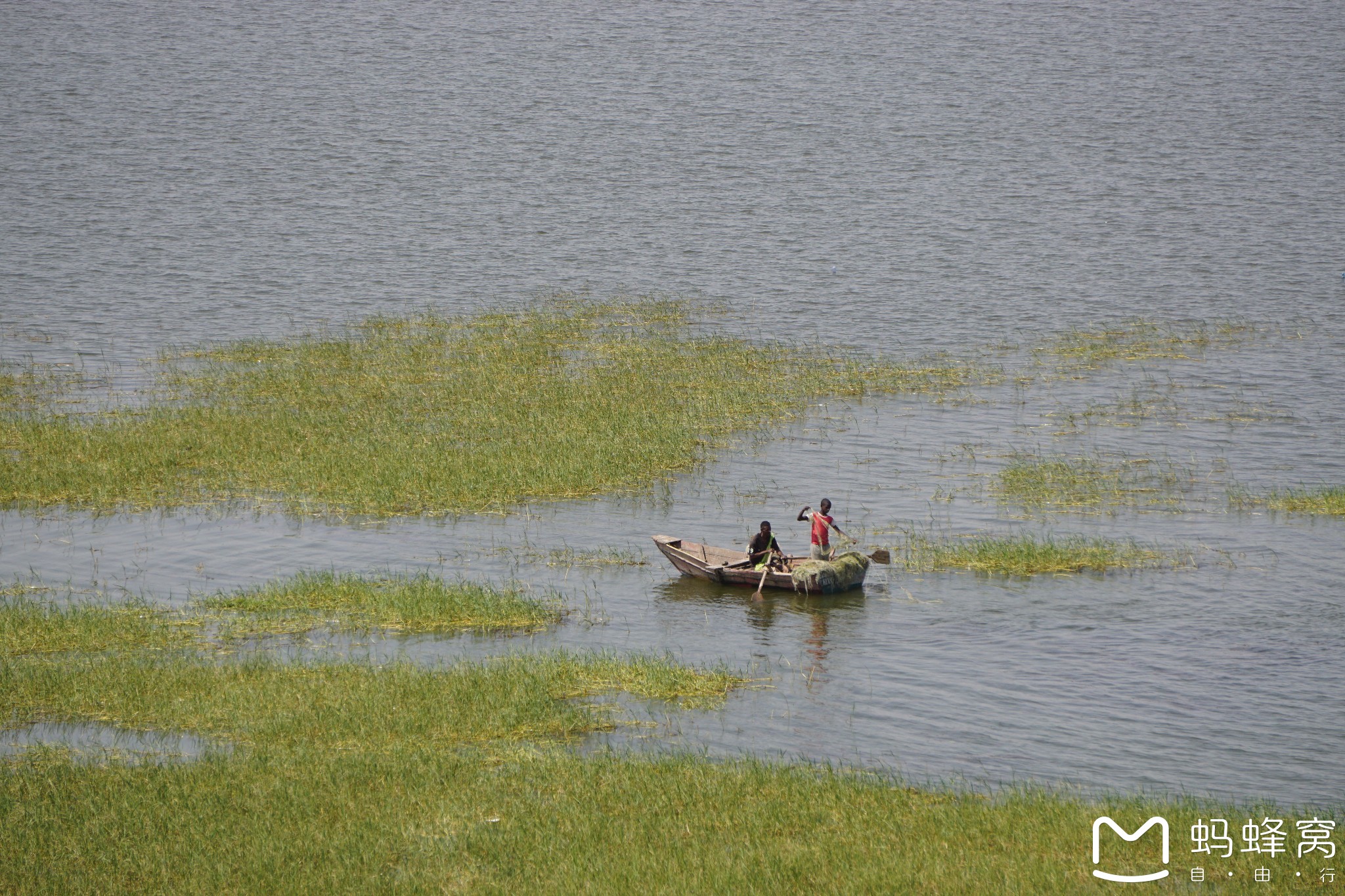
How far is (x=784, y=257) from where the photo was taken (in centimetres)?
6256

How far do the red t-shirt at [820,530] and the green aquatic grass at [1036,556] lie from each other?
6.24 feet

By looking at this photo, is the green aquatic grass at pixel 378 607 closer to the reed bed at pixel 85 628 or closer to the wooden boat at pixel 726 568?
the reed bed at pixel 85 628

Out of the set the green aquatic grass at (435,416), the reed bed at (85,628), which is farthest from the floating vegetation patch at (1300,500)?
the reed bed at (85,628)

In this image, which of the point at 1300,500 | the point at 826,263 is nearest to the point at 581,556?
the point at 1300,500

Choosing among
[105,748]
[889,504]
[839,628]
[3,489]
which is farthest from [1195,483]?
[3,489]

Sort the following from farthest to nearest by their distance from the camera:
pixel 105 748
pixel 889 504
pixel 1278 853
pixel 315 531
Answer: pixel 889 504
pixel 315 531
pixel 105 748
pixel 1278 853

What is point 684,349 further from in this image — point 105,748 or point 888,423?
point 105,748

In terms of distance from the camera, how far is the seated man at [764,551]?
85.9 ft

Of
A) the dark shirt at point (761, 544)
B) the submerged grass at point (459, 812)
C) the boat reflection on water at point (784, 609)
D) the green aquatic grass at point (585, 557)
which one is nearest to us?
the submerged grass at point (459, 812)

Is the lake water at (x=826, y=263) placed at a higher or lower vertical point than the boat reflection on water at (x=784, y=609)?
higher

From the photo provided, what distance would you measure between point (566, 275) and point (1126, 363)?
937 inches

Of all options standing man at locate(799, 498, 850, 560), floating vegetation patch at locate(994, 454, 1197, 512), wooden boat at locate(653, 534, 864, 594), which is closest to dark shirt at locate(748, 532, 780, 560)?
wooden boat at locate(653, 534, 864, 594)

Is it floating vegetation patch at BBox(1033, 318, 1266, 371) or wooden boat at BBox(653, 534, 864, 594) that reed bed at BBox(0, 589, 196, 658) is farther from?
floating vegetation patch at BBox(1033, 318, 1266, 371)

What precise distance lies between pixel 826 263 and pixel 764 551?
3687 centimetres
